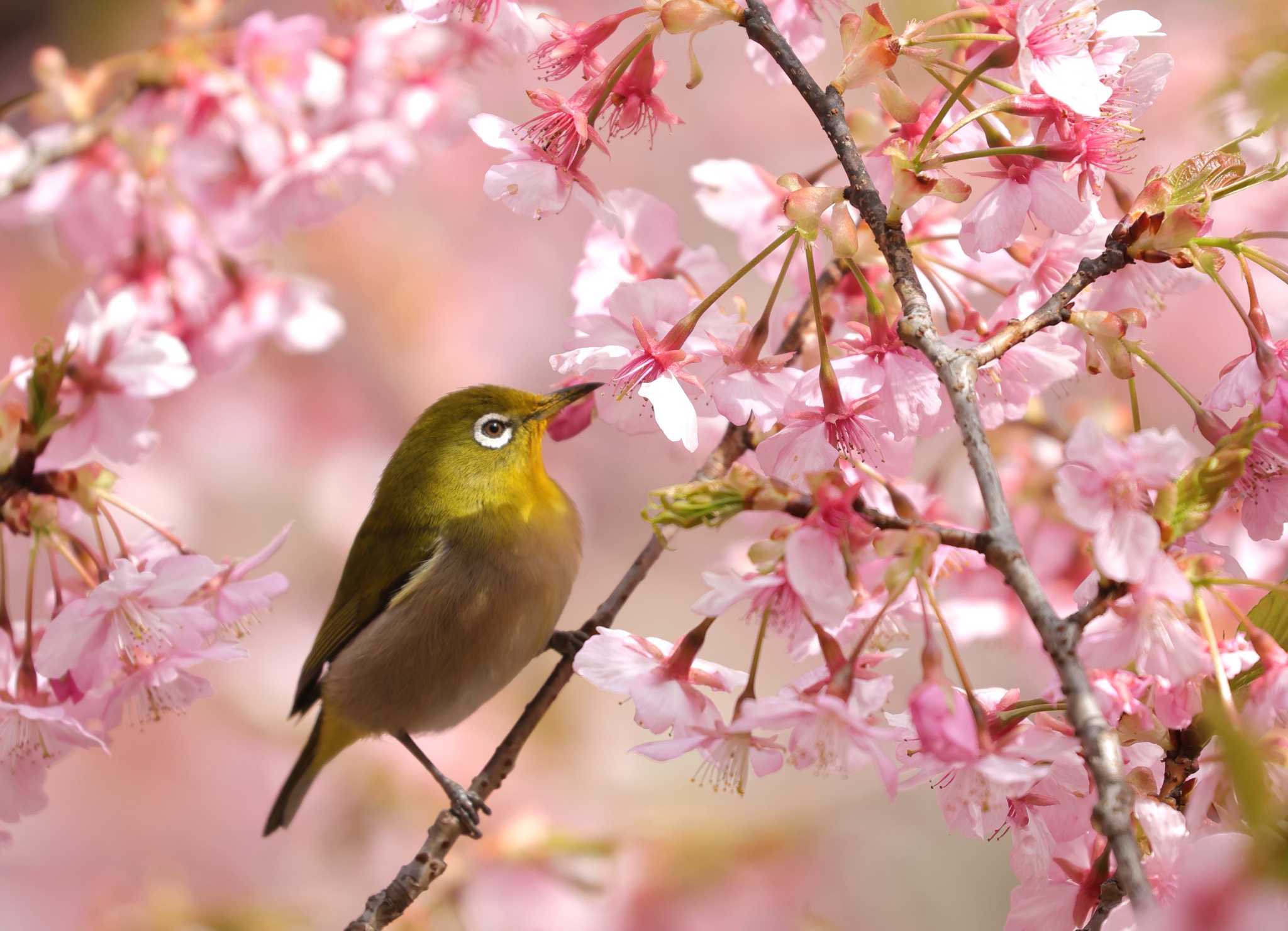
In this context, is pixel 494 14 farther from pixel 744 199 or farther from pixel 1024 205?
pixel 1024 205

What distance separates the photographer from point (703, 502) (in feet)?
3.43

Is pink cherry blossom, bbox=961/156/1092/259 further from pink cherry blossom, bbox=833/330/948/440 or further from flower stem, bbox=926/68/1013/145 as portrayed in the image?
pink cherry blossom, bbox=833/330/948/440

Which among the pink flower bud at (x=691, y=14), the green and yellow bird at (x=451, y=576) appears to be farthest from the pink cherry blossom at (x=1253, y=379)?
the green and yellow bird at (x=451, y=576)

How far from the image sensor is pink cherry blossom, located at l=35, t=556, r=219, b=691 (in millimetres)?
1618

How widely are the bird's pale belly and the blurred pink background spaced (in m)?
0.90

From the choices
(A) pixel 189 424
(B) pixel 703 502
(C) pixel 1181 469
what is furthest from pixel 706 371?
(A) pixel 189 424

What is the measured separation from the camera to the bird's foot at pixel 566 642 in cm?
261

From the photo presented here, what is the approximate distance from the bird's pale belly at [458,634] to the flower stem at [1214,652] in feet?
5.34

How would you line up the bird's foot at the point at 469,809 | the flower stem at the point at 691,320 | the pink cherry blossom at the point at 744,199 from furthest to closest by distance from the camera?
1. the bird's foot at the point at 469,809
2. the pink cherry blossom at the point at 744,199
3. the flower stem at the point at 691,320

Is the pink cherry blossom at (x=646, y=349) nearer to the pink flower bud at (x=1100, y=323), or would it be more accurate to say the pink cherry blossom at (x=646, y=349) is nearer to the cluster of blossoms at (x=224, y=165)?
the pink flower bud at (x=1100, y=323)

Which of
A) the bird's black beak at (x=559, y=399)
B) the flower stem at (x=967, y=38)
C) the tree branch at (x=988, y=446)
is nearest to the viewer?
the tree branch at (x=988, y=446)

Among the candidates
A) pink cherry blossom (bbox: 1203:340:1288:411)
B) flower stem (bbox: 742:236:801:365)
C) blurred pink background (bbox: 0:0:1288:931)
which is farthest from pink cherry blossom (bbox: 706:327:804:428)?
blurred pink background (bbox: 0:0:1288:931)

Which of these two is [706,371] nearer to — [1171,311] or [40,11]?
[1171,311]

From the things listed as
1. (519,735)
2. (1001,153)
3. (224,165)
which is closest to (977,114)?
(1001,153)
